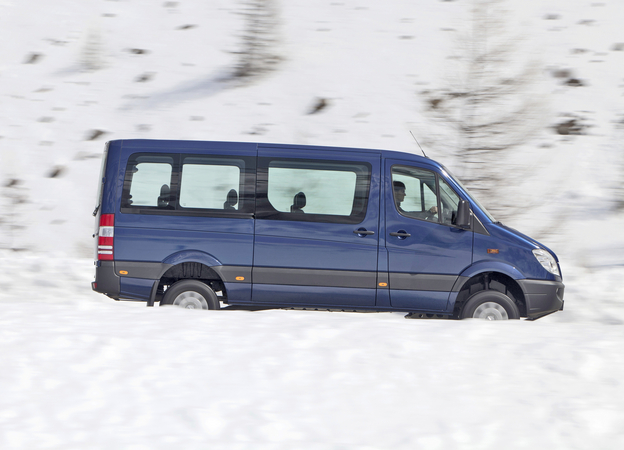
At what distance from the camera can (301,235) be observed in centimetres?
645

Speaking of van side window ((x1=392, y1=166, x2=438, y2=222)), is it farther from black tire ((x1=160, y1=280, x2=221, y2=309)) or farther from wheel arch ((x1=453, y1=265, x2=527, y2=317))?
black tire ((x1=160, y1=280, x2=221, y2=309))

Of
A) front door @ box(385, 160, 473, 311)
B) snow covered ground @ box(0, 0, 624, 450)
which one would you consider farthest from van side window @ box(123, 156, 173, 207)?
front door @ box(385, 160, 473, 311)

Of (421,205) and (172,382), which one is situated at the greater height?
(421,205)

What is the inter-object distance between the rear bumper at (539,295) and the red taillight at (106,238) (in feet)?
13.7

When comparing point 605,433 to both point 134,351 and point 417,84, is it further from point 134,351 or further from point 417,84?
point 417,84

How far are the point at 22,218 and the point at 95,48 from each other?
6950mm

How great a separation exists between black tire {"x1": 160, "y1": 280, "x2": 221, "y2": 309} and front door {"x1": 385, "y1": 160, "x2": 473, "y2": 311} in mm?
1848

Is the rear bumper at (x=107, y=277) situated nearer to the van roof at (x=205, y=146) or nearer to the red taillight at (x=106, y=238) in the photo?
the red taillight at (x=106, y=238)

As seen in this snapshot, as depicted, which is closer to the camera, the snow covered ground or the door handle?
the snow covered ground

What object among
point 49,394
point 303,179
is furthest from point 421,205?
point 49,394

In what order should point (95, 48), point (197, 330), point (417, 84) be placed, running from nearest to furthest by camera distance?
point (197, 330) → point (417, 84) → point (95, 48)

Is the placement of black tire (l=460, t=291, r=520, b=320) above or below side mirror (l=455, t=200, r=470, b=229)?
below

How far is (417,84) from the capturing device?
1633cm

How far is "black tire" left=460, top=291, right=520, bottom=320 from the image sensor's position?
6547mm
